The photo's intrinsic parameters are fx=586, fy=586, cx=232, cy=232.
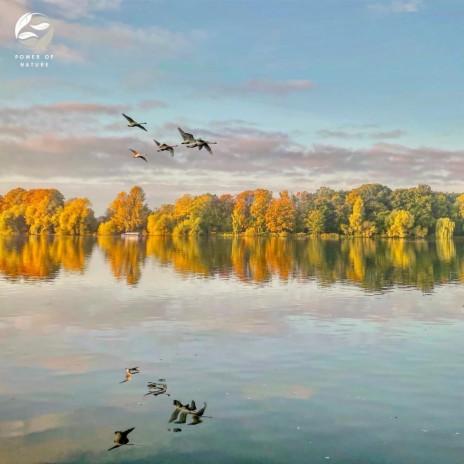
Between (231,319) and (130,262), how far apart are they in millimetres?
36082

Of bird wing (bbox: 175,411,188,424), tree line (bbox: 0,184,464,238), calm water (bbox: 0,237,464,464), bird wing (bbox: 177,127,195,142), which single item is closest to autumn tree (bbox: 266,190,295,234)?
tree line (bbox: 0,184,464,238)

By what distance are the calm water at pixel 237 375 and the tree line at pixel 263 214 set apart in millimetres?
115981

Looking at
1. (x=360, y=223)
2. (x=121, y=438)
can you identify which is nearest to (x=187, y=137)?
(x=121, y=438)

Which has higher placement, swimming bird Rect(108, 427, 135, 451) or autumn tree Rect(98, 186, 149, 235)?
autumn tree Rect(98, 186, 149, 235)

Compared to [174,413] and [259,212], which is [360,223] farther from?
[174,413]

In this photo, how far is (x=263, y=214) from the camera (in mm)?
160000

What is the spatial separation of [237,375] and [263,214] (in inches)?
5634

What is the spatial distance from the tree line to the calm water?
381 feet

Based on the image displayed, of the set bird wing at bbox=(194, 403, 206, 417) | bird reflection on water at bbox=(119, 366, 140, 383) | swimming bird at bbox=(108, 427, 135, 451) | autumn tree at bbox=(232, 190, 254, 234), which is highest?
autumn tree at bbox=(232, 190, 254, 234)

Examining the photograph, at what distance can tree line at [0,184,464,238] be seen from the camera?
148 m

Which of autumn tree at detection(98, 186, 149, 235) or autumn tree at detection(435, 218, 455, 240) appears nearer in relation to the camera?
autumn tree at detection(435, 218, 455, 240)

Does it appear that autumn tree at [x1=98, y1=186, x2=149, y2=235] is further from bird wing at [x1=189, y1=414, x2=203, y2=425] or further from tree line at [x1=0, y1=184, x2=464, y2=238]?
bird wing at [x1=189, y1=414, x2=203, y2=425]

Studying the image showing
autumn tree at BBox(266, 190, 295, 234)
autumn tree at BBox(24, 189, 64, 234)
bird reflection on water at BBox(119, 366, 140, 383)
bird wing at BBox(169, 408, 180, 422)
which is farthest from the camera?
autumn tree at BBox(24, 189, 64, 234)

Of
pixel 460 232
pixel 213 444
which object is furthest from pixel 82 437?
pixel 460 232
